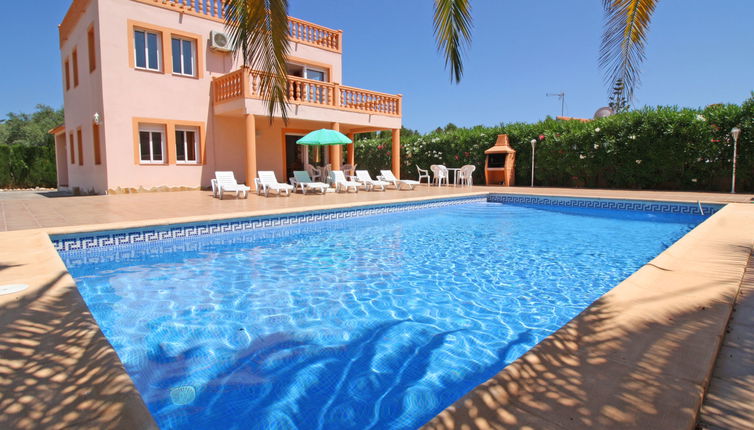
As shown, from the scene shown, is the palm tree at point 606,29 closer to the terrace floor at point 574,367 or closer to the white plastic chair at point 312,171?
the terrace floor at point 574,367

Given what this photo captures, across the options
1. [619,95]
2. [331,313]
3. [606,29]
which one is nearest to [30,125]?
[331,313]

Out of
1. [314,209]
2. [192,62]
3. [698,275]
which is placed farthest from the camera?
[192,62]

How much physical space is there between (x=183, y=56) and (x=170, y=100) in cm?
163

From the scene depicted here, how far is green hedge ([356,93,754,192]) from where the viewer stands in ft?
44.0

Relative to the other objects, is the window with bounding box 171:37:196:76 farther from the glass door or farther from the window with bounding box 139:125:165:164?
the glass door

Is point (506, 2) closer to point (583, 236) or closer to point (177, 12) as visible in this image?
point (583, 236)

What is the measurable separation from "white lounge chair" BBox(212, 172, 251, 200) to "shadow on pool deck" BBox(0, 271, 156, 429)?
8.60m

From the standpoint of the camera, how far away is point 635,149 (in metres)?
15.1

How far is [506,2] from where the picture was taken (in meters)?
5.91

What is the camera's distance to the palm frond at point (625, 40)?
404 cm

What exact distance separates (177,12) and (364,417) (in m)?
15.1

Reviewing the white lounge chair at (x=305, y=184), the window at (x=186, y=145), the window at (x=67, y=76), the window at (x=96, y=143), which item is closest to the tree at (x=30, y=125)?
the window at (x=67, y=76)

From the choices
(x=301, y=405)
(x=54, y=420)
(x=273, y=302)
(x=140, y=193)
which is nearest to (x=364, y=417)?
(x=301, y=405)

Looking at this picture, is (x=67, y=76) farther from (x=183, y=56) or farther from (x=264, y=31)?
(x=264, y=31)
